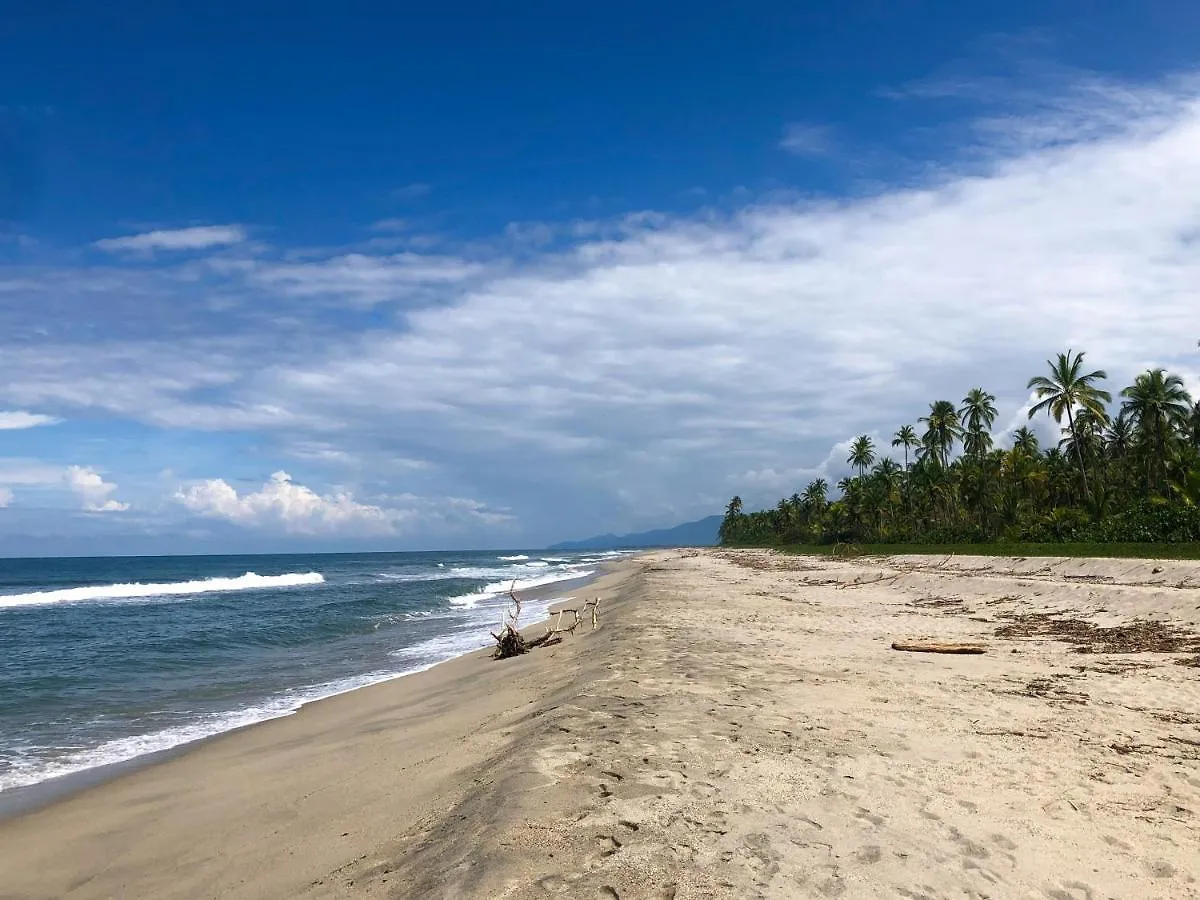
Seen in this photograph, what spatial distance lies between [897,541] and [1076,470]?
1655 cm

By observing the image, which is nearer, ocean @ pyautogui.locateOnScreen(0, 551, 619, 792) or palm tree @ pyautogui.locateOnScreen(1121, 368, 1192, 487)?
ocean @ pyautogui.locateOnScreen(0, 551, 619, 792)

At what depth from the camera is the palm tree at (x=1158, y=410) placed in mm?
52156

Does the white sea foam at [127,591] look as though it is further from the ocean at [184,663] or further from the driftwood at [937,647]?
the driftwood at [937,647]

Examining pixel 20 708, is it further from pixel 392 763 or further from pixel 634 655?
pixel 634 655

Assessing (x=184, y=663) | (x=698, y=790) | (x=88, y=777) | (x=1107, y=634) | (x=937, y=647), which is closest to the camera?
(x=698, y=790)

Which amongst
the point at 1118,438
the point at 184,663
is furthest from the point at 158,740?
the point at 1118,438

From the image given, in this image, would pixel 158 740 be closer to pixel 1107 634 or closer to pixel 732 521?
pixel 1107 634

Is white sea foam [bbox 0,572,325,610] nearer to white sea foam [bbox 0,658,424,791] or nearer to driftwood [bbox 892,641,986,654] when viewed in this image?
white sea foam [bbox 0,658,424,791]

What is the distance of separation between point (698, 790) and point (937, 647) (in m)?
8.99

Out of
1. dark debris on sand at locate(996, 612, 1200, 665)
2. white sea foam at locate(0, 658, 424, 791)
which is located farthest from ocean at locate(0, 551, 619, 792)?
dark debris on sand at locate(996, 612, 1200, 665)

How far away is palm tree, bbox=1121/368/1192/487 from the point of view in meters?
52.2

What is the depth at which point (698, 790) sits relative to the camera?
5816 millimetres

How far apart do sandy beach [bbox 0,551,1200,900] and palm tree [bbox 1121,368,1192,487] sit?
48.9 m

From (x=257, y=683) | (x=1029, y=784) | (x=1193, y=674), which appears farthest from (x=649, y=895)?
(x=257, y=683)
